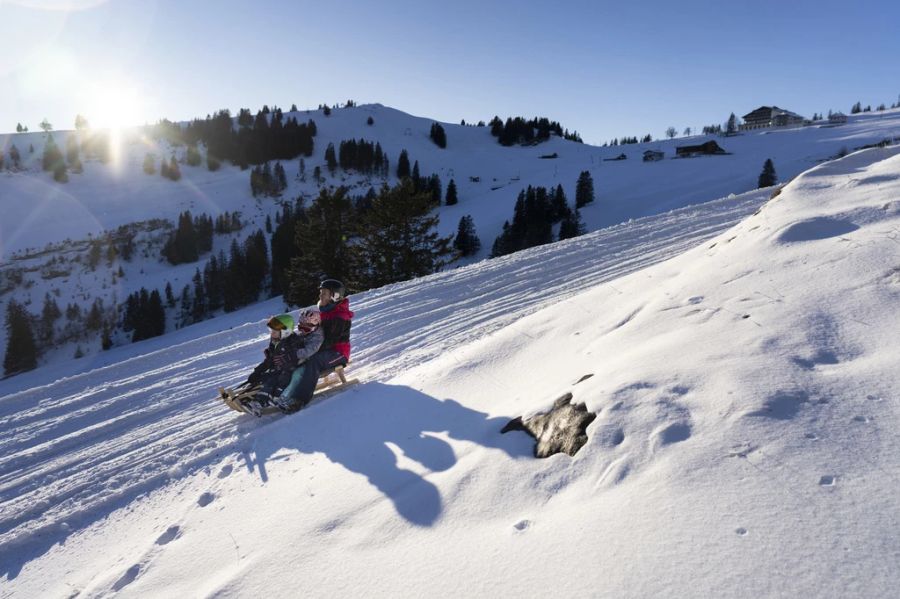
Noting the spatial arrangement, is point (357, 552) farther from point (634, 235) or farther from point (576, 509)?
point (634, 235)

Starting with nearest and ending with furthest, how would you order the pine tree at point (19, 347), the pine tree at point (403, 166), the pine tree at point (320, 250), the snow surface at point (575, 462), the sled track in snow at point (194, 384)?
the snow surface at point (575, 462)
the sled track in snow at point (194, 384)
the pine tree at point (320, 250)
the pine tree at point (19, 347)
the pine tree at point (403, 166)

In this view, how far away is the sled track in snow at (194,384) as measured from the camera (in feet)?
18.0

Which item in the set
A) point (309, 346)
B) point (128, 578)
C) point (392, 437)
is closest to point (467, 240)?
point (309, 346)

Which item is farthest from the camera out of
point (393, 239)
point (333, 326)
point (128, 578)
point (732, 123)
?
point (732, 123)

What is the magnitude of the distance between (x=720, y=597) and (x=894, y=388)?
1.97 meters

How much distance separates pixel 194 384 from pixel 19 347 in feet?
197

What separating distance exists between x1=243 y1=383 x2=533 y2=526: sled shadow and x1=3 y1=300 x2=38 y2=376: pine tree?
6248 centimetres

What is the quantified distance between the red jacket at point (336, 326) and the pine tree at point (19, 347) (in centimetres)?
6164

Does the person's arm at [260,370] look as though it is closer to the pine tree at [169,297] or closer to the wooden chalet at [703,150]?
the pine tree at [169,297]

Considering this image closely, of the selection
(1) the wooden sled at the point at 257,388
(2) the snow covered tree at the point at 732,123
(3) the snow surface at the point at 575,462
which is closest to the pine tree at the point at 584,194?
(3) the snow surface at the point at 575,462

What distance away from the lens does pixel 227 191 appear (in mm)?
101062

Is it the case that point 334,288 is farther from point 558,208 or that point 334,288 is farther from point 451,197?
point 451,197

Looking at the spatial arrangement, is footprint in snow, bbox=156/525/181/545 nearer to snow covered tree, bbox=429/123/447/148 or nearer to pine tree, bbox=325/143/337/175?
pine tree, bbox=325/143/337/175

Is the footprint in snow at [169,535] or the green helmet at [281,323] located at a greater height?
the green helmet at [281,323]
